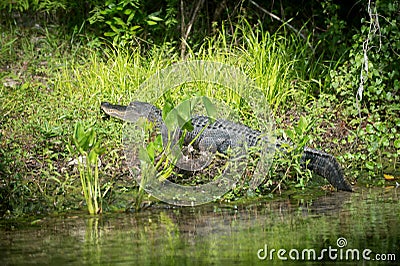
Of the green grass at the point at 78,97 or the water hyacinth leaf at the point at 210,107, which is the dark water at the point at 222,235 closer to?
the green grass at the point at 78,97

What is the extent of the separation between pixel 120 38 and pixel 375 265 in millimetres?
5507

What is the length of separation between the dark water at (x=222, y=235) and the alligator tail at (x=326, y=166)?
10.9 inches

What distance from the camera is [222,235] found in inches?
172

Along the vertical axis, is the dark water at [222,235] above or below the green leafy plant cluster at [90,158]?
below

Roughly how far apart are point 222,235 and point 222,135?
252 centimetres

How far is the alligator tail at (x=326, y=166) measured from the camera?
18.9ft

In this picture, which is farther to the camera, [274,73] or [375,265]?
[274,73]

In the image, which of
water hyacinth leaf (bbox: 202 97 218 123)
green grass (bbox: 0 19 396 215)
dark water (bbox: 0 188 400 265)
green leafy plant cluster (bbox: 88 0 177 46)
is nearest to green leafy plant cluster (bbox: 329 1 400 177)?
green grass (bbox: 0 19 396 215)

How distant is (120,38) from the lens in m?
8.48

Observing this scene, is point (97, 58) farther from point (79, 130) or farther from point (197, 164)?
point (79, 130)

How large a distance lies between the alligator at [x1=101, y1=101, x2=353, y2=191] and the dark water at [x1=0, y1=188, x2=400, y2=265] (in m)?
0.36

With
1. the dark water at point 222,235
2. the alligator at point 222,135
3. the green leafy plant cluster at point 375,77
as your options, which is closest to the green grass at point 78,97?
the alligator at point 222,135

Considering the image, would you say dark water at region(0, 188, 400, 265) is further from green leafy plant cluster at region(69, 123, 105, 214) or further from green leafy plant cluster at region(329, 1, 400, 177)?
green leafy plant cluster at region(329, 1, 400, 177)

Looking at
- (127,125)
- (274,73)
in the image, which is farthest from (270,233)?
(274,73)
